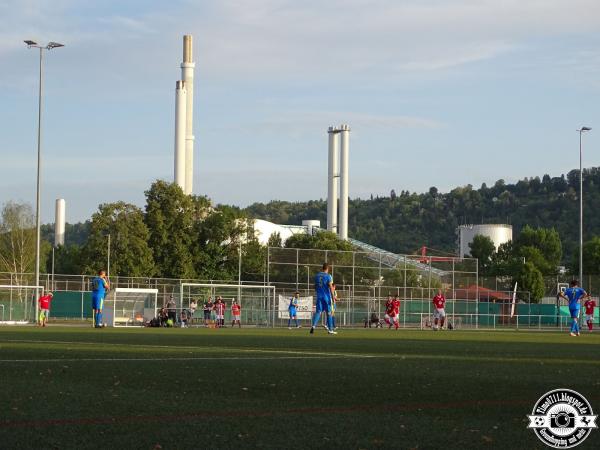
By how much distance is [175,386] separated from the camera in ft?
32.1

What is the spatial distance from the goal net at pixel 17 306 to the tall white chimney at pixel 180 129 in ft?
152

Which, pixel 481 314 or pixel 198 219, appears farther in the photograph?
pixel 198 219

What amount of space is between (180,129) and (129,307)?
50934mm

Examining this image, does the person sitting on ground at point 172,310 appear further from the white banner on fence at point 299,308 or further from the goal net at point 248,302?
the white banner on fence at point 299,308

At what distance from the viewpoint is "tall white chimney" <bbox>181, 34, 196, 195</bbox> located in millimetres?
98875

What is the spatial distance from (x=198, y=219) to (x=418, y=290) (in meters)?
31.2

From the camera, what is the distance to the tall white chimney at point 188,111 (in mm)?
98875

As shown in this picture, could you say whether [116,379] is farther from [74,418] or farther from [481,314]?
[481,314]

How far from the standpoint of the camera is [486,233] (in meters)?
148

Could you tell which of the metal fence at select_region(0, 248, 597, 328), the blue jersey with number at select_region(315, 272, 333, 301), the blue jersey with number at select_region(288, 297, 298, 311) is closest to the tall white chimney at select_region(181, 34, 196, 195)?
the metal fence at select_region(0, 248, 597, 328)

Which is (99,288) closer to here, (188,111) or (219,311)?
(219,311)

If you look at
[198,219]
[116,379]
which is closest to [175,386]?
[116,379]

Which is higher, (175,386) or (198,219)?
(198,219)

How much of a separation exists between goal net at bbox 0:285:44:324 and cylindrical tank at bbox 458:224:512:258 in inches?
3997
